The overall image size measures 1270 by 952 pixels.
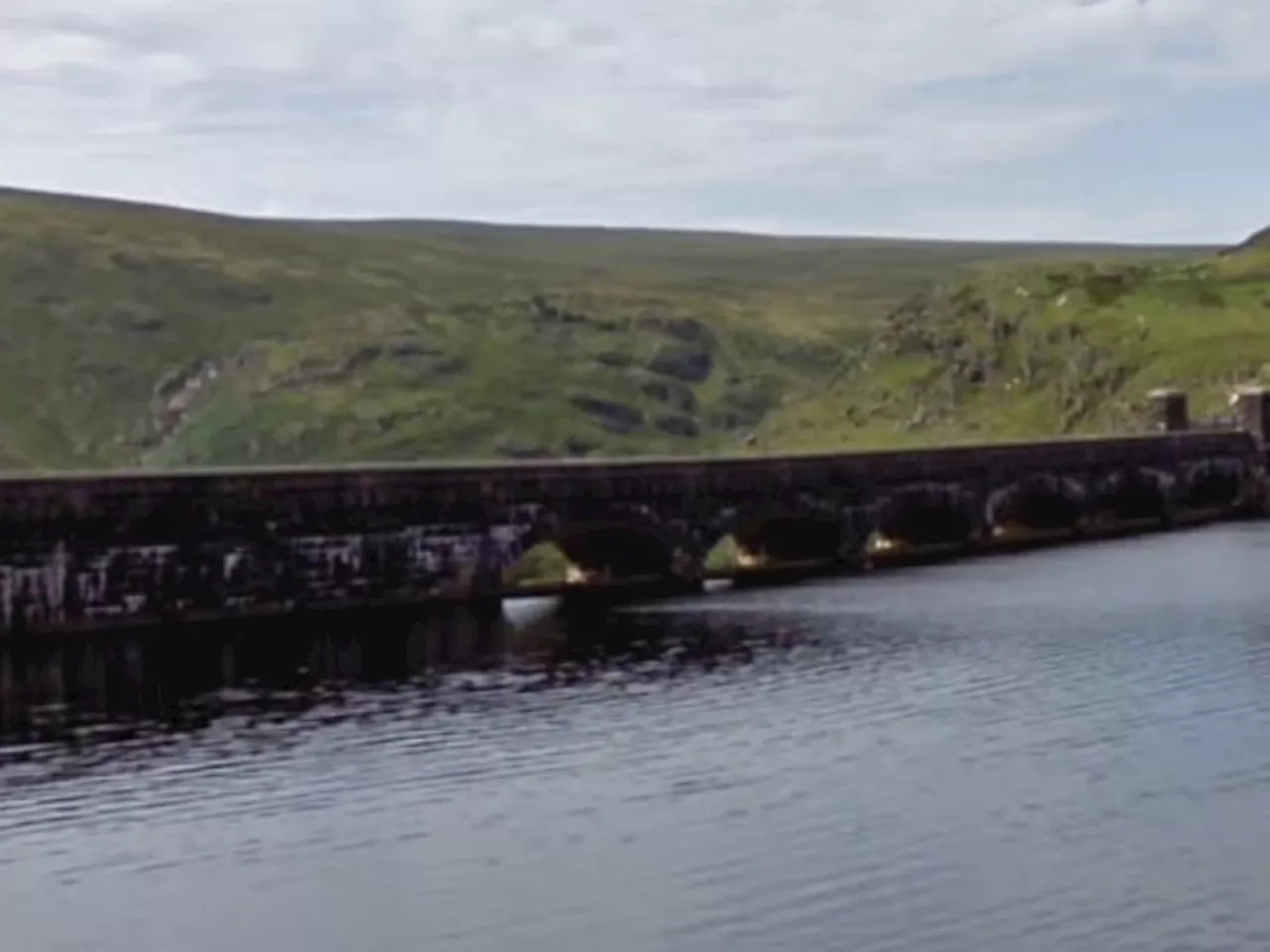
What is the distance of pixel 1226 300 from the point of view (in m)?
142

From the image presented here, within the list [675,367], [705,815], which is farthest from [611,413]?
[705,815]

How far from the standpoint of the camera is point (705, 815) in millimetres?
32844

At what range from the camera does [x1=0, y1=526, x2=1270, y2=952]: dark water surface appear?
27.1 m

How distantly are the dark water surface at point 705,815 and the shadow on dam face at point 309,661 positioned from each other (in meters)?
1.34

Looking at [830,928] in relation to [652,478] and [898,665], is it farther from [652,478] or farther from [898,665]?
[652,478]

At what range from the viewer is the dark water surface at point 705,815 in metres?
27.1

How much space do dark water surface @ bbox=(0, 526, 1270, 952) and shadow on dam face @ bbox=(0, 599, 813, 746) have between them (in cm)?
134

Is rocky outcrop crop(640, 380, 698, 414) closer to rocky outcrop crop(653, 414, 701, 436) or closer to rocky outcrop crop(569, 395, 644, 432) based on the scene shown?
rocky outcrop crop(653, 414, 701, 436)

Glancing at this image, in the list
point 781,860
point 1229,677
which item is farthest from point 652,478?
point 781,860

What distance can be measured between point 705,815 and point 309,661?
19.3 metres

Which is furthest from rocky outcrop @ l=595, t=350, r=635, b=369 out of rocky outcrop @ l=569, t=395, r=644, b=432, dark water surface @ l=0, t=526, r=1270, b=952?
dark water surface @ l=0, t=526, r=1270, b=952

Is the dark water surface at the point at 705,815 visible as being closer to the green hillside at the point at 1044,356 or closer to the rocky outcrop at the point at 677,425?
the green hillside at the point at 1044,356

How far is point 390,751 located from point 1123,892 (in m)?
14.4

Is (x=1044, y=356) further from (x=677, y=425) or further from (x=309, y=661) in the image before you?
(x=309, y=661)
